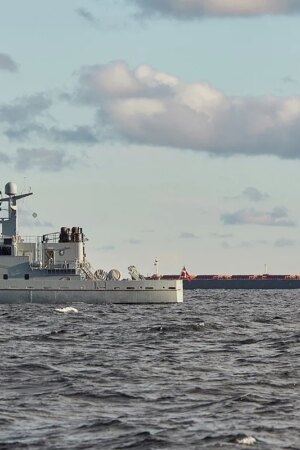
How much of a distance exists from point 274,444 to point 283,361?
18.1 metres

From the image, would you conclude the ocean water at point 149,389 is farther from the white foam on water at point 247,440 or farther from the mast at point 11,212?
the mast at point 11,212

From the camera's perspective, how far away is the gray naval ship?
9762 cm

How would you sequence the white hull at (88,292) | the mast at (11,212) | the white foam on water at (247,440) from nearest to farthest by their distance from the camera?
the white foam on water at (247,440) → the white hull at (88,292) → the mast at (11,212)

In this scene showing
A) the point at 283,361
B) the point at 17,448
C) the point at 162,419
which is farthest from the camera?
the point at 283,361

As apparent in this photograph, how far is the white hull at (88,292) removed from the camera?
320ft

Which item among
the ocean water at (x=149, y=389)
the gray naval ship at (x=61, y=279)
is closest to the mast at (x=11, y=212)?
the gray naval ship at (x=61, y=279)

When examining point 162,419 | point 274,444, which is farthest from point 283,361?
point 274,444

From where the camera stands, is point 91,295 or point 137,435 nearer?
point 137,435

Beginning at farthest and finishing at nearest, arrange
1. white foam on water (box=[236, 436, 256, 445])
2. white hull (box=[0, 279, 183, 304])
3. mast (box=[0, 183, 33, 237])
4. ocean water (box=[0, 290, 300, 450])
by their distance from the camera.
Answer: mast (box=[0, 183, 33, 237]) → white hull (box=[0, 279, 183, 304]) → ocean water (box=[0, 290, 300, 450]) → white foam on water (box=[236, 436, 256, 445])

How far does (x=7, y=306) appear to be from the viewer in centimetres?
9469

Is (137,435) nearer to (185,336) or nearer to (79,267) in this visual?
(185,336)

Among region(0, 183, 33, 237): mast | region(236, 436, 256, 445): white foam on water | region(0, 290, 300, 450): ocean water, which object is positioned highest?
region(0, 183, 33, 237): mast

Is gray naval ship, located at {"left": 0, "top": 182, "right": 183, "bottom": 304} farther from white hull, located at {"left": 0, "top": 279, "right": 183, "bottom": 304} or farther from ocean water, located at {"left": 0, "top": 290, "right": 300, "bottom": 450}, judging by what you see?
ocean water, located at {"left": 0, "top": 290, "right": 300, "bottom": 450}

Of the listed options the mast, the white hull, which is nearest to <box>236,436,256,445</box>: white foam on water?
the white hull
